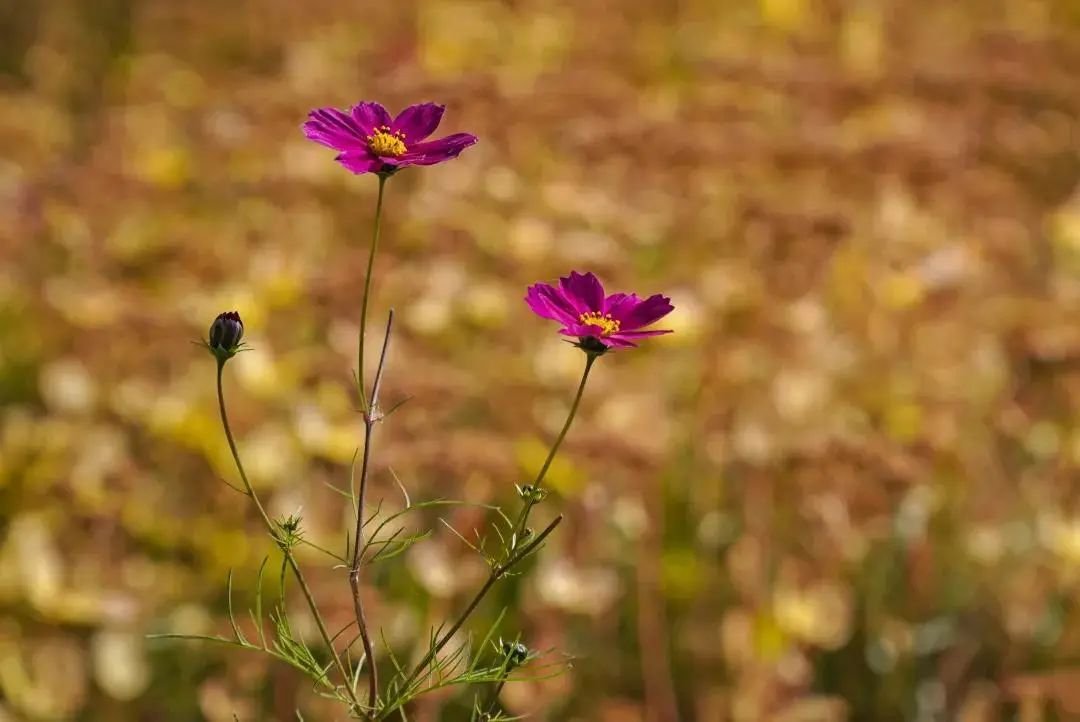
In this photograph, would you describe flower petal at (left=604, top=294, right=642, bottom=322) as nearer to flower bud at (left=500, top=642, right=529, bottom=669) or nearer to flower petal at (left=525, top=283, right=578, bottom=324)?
flower petal at (left=525, top=283, right=578, bottom=324)

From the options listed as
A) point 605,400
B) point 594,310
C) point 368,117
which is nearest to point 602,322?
point 594,310

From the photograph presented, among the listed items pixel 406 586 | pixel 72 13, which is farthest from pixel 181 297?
pixel 72 13

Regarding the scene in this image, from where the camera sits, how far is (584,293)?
49 cm

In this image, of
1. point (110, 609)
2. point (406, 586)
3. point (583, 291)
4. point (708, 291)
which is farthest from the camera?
point (708, 291)

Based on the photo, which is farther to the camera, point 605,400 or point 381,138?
point 605,400

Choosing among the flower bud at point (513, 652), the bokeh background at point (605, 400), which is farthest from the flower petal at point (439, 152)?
the bokeh background at point (605, 400)

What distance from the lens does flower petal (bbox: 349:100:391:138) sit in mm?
483

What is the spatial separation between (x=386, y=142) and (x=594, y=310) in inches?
3.7

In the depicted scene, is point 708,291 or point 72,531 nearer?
point 72,531

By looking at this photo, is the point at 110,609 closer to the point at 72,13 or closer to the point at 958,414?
the point at 958,414

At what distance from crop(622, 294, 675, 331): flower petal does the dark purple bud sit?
0.14m

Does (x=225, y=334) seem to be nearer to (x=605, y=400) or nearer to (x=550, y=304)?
(x=550, y=304)

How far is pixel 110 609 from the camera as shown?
1130 millimetres

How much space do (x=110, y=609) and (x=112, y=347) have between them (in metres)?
0.35
